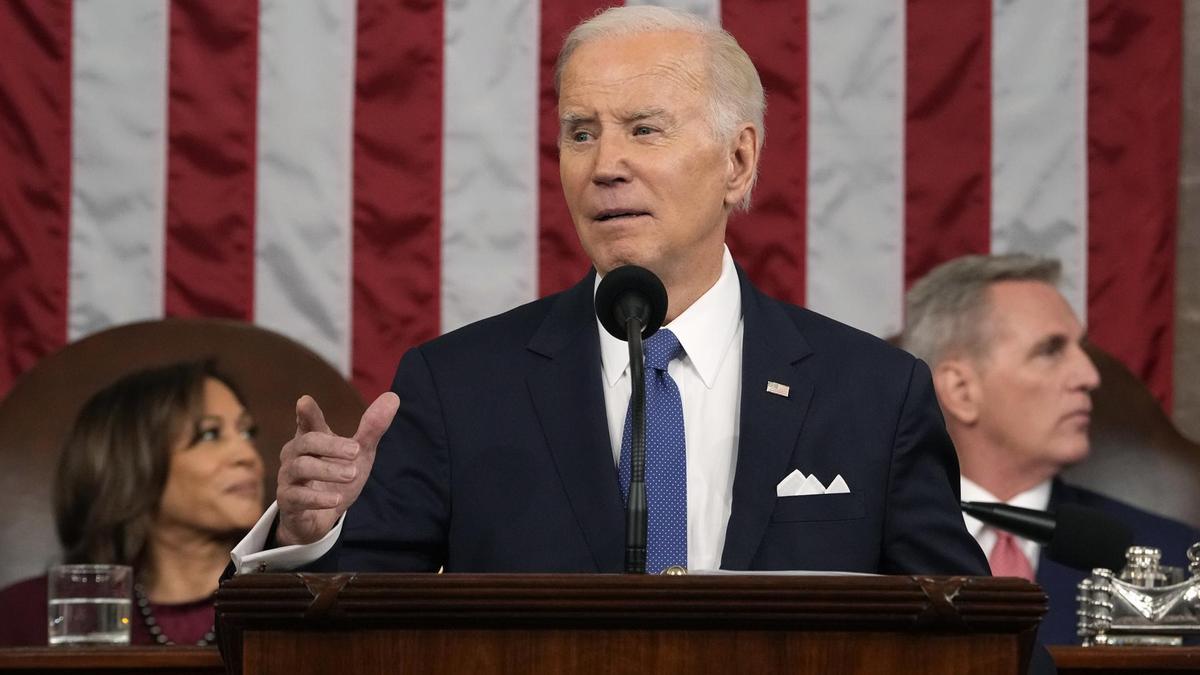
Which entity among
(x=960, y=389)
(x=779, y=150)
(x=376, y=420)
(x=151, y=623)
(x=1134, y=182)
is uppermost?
(x=779, y=150)

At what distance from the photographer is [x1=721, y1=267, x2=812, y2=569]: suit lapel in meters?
2.53

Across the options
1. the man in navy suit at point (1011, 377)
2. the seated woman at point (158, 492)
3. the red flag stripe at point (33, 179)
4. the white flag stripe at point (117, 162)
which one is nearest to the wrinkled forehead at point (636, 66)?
the seated woman at point (158, 492)

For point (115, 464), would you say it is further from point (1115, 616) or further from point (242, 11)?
point (1115, 616)

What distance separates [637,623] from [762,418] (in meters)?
0.97

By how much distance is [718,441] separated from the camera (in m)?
2.70

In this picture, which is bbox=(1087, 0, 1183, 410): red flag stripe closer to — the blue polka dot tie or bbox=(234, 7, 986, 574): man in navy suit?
bbox=(234, 7, 986, 574): man in navy suit

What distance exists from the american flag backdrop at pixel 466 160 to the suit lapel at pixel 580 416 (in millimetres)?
1681

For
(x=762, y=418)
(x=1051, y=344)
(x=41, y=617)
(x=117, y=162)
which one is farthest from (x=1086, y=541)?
(x=117, y=162)

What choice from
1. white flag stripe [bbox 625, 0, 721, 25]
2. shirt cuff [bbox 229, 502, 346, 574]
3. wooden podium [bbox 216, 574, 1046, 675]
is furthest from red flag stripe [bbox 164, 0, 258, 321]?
wooden podium [bbox 216, 574, 1046, 675]

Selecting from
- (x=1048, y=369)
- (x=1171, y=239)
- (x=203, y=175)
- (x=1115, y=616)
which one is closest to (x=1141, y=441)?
(x=1048, y=369)

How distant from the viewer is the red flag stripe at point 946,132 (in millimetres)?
4602

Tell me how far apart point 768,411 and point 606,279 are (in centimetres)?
52

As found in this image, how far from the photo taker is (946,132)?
182 inches

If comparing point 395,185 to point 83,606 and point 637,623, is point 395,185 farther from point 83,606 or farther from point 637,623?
point 637,623
